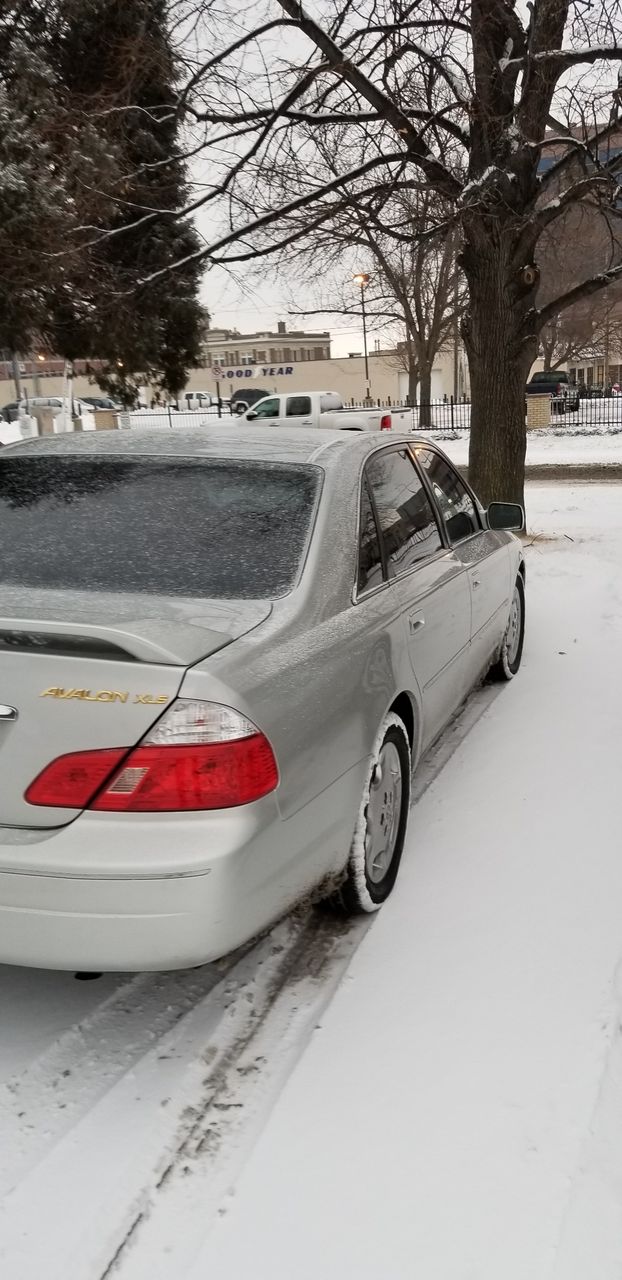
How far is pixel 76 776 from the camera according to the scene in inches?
85.4

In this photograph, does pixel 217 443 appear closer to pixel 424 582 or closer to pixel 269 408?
pixel 424 582

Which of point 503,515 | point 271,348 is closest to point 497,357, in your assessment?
point 503,515

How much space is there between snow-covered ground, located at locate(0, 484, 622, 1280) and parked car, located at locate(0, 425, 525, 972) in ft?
1.18

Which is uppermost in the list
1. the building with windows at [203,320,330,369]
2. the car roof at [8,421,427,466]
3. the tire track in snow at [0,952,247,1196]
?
the building with windows at [203,320,330,369]

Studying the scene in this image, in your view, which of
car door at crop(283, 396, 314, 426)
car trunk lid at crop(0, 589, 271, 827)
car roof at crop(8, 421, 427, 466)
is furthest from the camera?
car door at crop(283, 396, 314, 426)

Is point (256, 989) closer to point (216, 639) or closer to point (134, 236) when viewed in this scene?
point (216, 639)

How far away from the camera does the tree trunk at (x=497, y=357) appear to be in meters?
9.64

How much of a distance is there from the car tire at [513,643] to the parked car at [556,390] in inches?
1297

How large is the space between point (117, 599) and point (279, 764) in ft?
2.11

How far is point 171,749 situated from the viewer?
217 cm

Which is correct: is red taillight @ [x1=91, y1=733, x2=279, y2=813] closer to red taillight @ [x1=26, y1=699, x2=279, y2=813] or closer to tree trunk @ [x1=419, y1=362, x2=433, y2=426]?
red taillight @ [x1=26, y1=699, x2=279, y2=813]

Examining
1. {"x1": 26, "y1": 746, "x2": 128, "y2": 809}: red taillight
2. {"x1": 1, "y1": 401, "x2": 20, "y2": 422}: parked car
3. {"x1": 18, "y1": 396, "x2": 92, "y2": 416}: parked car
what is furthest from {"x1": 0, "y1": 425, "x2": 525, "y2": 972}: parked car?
{"x1": 1, "y1": 401, "x2": 20, "y2": 422}: parked car

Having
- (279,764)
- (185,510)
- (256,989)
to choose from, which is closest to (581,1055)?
(256,989)

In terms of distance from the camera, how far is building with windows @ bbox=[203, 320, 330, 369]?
96438mm
